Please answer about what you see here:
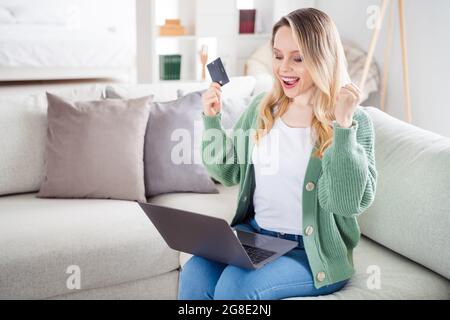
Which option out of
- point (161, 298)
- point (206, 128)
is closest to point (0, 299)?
point (161, 298)

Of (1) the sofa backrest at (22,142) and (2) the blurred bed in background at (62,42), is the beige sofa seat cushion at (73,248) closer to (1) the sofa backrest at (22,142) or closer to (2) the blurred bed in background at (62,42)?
(1) the sofa backrest at (22,142)

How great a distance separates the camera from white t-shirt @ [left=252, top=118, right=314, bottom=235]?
149cm

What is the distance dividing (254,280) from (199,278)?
0.16m

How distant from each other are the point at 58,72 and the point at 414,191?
145 inches

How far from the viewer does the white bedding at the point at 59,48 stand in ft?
14.2

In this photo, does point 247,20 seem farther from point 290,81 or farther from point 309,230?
point 309,230

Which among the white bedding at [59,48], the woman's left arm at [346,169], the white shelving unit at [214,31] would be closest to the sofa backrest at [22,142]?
the woman's left arm at [346,169]

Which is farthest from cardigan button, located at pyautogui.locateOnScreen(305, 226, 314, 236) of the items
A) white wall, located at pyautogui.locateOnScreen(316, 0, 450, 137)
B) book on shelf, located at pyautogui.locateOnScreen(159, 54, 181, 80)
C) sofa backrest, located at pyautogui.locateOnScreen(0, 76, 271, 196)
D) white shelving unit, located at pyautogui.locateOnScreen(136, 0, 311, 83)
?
book on shelf, located at pyautogui.locateOnScreen(159, 54, 181, 80)

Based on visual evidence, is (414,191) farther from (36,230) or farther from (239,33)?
(239,33)

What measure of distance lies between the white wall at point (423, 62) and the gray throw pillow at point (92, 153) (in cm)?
194

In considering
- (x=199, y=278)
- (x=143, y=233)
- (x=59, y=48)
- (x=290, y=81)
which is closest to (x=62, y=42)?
(x=59, y=48)

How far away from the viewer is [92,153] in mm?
2027

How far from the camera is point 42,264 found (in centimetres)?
168

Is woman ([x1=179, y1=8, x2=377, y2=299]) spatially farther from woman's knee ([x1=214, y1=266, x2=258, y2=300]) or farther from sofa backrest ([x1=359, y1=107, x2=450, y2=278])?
sofa backrest ([x1=359, y1=107, x2=450, y2=278])
